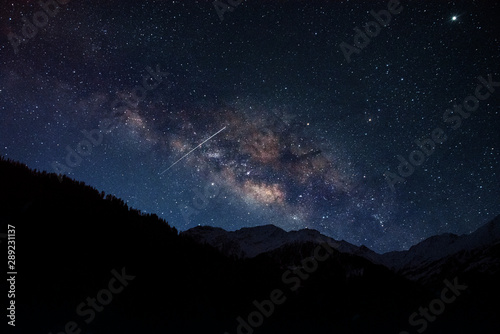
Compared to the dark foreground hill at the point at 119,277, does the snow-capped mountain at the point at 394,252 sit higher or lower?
lower

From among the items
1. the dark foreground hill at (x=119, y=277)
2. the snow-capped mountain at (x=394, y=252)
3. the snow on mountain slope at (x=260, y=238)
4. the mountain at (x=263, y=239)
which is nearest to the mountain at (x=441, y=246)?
the snow-capped mountain at (x=394, y=252)

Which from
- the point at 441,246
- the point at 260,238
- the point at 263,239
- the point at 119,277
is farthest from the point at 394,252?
the point at 119,277

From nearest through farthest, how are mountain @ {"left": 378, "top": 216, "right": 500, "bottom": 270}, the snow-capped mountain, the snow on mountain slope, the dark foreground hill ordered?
the dark foreground hill
mountain @ {"left": 378, "top": 216, "right": 500, "bottom": 270}
the snow-capped mountain
the snow on mountain slope

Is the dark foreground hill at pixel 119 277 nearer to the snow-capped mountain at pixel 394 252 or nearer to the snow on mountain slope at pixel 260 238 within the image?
the snow-capped mountain at pixel 394 252

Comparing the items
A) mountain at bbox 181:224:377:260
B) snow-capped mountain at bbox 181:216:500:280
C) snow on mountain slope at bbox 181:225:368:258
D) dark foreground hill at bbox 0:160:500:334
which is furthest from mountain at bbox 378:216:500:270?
dark foreground hill at bbox 0:160:500:334

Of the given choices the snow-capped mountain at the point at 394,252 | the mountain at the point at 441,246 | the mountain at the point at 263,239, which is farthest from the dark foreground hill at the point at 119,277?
the mountain at the point at 441,246

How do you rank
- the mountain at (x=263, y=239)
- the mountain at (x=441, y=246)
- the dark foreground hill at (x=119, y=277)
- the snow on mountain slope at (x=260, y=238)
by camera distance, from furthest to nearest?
the snow on mountain slope at (x=260, y=238)
the mountain at (x=263, y=239)
the mountain at (x=441, y=246)
the dark foreground hill at (x=119, y=277)

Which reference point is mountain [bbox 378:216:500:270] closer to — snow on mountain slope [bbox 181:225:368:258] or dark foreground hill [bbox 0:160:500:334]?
snow on mountain slope [bbox 181:225:368:258]

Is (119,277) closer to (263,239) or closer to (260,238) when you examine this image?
(263,239)

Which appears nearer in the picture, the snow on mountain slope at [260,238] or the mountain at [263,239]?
the mountain at [263,239]

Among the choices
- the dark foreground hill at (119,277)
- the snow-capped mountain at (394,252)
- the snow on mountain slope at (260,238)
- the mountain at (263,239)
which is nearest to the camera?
the dark foreground hill at (119,277)

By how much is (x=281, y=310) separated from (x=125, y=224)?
5441 mm

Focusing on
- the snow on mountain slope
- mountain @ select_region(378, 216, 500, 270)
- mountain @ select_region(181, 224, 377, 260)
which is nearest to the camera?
mountain @ select_region(378, 216, 500, 270)

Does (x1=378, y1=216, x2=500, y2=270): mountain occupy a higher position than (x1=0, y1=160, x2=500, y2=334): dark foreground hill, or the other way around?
(x1=0, y1=160, x2=500, y2=334): dark foreground hill
